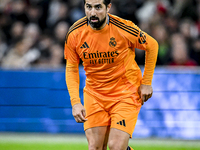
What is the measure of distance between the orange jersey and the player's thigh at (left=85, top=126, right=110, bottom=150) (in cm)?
42

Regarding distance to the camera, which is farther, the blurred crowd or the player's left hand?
the blurred crowd

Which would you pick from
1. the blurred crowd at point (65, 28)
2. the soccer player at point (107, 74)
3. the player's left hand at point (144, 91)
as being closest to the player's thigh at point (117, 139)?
the soccer player at point (107, 74)

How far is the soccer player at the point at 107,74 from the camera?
13.7 feet

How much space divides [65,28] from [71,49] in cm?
427

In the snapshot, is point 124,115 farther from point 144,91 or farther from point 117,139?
point 144,91

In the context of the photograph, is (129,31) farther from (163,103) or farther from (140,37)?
(163,103)

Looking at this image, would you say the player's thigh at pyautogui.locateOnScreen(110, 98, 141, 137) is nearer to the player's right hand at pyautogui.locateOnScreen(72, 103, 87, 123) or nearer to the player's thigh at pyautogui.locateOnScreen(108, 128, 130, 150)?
the player's thigh at pyautogui.locateOnScreen(108, 128, 130, 150)

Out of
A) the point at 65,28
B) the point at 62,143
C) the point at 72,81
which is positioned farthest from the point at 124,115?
the point at 65,28

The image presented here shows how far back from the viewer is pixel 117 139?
3996mm

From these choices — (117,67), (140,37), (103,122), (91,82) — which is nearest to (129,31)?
(140,37)

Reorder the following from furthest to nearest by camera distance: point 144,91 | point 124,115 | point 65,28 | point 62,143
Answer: point 65,28
point 62,143
point 144,91
point 124,115

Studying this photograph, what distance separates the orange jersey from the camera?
4.20 meters

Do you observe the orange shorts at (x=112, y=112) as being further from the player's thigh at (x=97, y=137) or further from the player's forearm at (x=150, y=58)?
the player's forearm at (x=150, y=58)

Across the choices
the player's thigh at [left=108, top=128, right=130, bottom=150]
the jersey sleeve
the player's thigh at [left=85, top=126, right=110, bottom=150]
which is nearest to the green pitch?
the player's thigh at [left=85, top=126, right=110, bottom=150]
